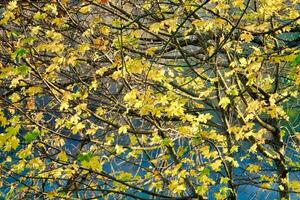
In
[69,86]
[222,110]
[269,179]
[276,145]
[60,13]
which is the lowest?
[269,179]

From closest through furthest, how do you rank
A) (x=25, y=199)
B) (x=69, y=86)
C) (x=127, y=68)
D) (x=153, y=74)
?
(x=127, y=68)
(x=153, y=74)
(x=69, y=86)
(x=25, y=199)

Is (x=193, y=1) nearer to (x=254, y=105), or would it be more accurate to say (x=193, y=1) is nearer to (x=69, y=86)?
(x=254, y=105)

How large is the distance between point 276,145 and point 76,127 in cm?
328

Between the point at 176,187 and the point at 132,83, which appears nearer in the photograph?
the point at 176,187

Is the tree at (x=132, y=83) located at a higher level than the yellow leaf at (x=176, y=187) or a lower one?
higher

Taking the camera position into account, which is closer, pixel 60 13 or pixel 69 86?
pixel 60 13

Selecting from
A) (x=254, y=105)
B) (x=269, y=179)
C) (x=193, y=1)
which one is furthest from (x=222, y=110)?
(x=193, y=1)

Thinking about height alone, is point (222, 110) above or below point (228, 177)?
above

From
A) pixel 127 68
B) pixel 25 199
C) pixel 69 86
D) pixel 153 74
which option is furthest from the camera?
pixel 25 199

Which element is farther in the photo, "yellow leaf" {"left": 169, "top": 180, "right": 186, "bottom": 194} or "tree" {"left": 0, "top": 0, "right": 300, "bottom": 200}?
"yellow leaf" {"left": 169, "top": 180, "right": 186, "bottom": 194}

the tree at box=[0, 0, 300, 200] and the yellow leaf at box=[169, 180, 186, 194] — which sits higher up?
the tree at box=[0, 0, 300, 200]

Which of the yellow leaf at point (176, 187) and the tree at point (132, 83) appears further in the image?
the yellow leaf at point (176, 187)

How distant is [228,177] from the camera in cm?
736

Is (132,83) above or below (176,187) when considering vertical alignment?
above
